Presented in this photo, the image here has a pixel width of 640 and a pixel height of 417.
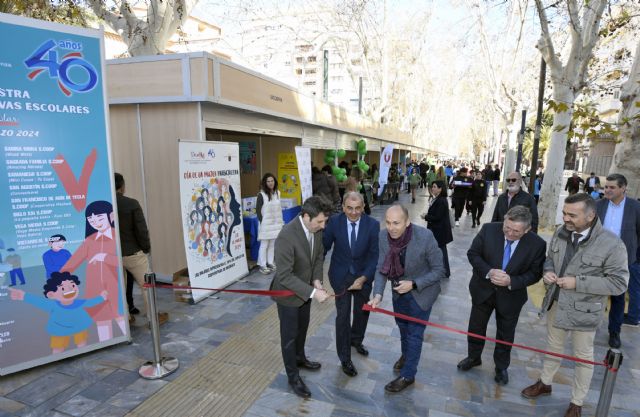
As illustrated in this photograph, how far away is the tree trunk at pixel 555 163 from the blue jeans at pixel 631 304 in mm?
4095

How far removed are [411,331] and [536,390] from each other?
121 centimetres

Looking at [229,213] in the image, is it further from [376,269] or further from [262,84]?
[376,269]

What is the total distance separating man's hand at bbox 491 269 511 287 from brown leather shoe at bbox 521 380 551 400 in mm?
979

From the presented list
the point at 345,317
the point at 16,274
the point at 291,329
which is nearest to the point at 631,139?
the point at 345,317

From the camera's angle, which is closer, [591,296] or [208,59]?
[591,296]

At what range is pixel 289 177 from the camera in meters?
9.20

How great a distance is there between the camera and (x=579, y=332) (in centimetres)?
288

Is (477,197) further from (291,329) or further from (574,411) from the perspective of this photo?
(291,329)

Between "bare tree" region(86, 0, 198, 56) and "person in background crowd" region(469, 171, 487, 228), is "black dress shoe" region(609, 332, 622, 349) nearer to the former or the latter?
"person in background crowd" region(469, 171, 487, 228)

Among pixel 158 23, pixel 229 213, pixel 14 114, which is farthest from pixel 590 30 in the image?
pixel 14 114

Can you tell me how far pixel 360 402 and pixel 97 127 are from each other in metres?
3.51

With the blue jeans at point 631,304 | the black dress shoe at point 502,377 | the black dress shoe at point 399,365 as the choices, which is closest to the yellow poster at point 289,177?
the black dress shoe at point 399,365

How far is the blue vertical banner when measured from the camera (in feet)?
10.2

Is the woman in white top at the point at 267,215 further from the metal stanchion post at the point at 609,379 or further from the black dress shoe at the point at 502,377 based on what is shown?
the metal stanchion post at the point at 609,379
